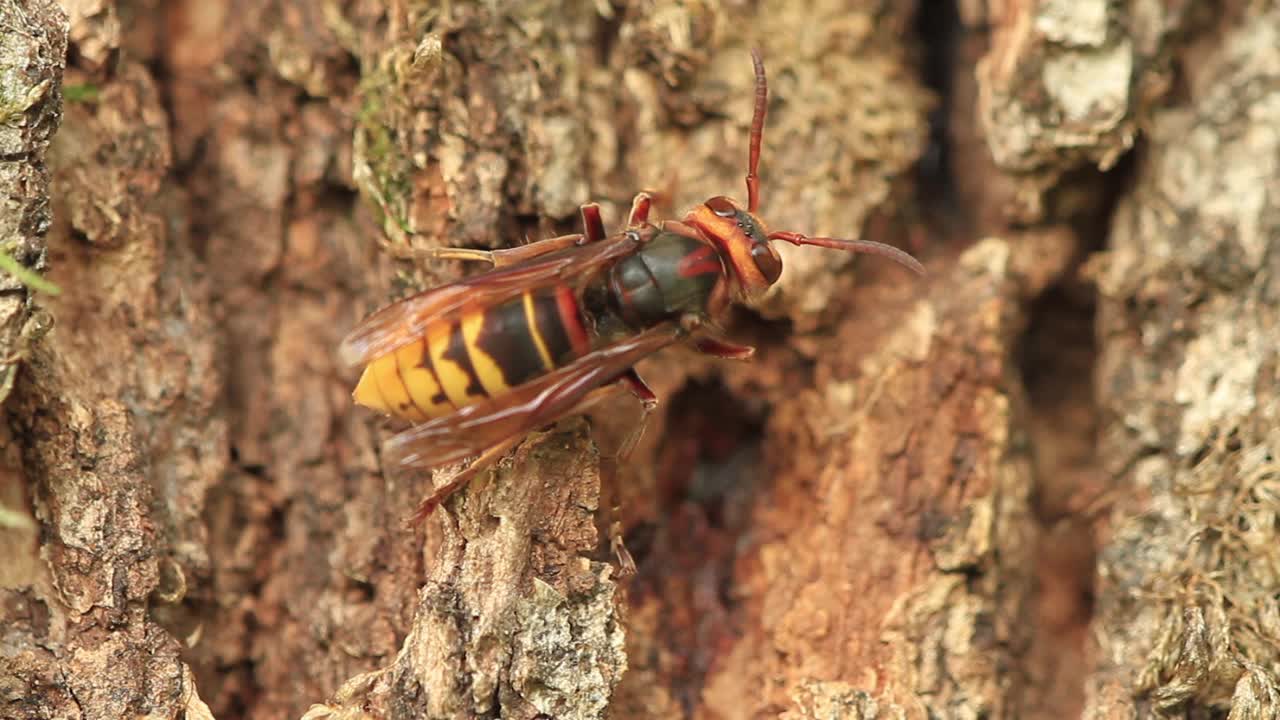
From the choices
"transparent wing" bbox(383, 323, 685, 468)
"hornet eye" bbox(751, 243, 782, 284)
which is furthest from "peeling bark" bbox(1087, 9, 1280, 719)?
"transparent wing" bbox(383, 323, 685, 468)

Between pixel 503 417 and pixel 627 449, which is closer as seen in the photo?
pixel 503 417

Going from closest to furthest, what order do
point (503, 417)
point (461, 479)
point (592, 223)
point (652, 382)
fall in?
point (503, 417) < point (461, 479) < point (592, 223) < point (652, 382)

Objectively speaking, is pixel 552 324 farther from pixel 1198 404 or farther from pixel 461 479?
pixel 1198 404

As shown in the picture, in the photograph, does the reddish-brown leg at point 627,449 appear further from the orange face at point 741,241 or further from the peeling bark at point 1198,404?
the peeling bark at point 1198,404

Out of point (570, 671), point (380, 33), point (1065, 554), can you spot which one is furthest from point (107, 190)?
point (1065, 554)

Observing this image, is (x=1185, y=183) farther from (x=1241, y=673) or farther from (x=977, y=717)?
(x=977, y=717)

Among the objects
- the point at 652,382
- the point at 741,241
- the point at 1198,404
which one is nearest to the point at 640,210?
the point at 741,241

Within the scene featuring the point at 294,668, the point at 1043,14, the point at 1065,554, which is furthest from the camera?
the point at 1065,554
